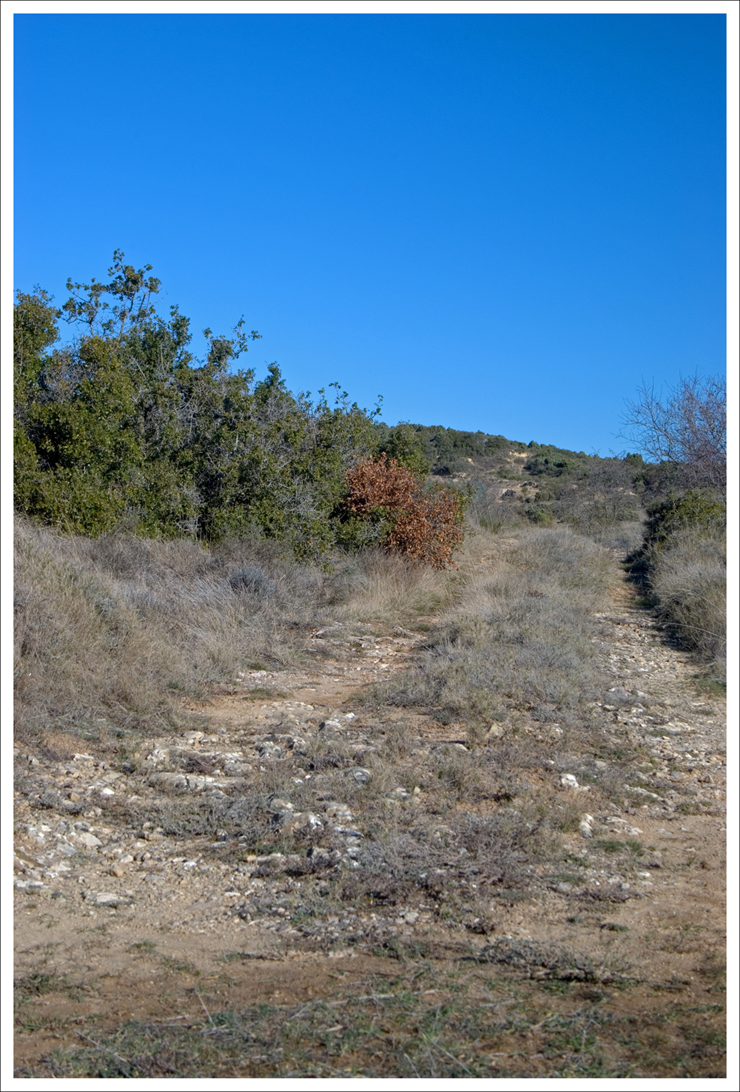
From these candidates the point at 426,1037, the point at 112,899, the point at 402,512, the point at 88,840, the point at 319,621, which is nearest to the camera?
the point at 426,1037

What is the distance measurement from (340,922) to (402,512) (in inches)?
536

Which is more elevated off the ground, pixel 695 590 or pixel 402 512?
pixel 402 512

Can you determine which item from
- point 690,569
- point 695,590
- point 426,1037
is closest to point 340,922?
point 426,1037

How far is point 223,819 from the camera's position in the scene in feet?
18.5

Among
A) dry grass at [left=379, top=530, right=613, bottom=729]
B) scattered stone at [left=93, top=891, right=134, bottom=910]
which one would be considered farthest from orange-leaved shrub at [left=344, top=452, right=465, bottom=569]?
scattered stone at [left=93, top=891, right=134, bottom=910]

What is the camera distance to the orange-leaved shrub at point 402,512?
57.2 ft

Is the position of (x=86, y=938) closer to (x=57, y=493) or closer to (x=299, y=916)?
(x=299, y=916)

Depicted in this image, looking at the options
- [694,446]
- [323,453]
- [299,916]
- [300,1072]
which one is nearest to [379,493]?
[323,453]

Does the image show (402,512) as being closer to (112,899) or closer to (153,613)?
(153,613)

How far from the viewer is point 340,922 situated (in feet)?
14.2

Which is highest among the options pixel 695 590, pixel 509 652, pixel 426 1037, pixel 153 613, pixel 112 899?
pixel 695 590

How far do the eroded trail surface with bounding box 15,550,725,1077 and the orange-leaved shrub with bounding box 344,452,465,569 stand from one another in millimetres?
9843

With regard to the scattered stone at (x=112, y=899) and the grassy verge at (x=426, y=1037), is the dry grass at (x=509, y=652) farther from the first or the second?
the grassy verge at (x=426, y=1037)

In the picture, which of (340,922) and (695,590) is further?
(695,590)
